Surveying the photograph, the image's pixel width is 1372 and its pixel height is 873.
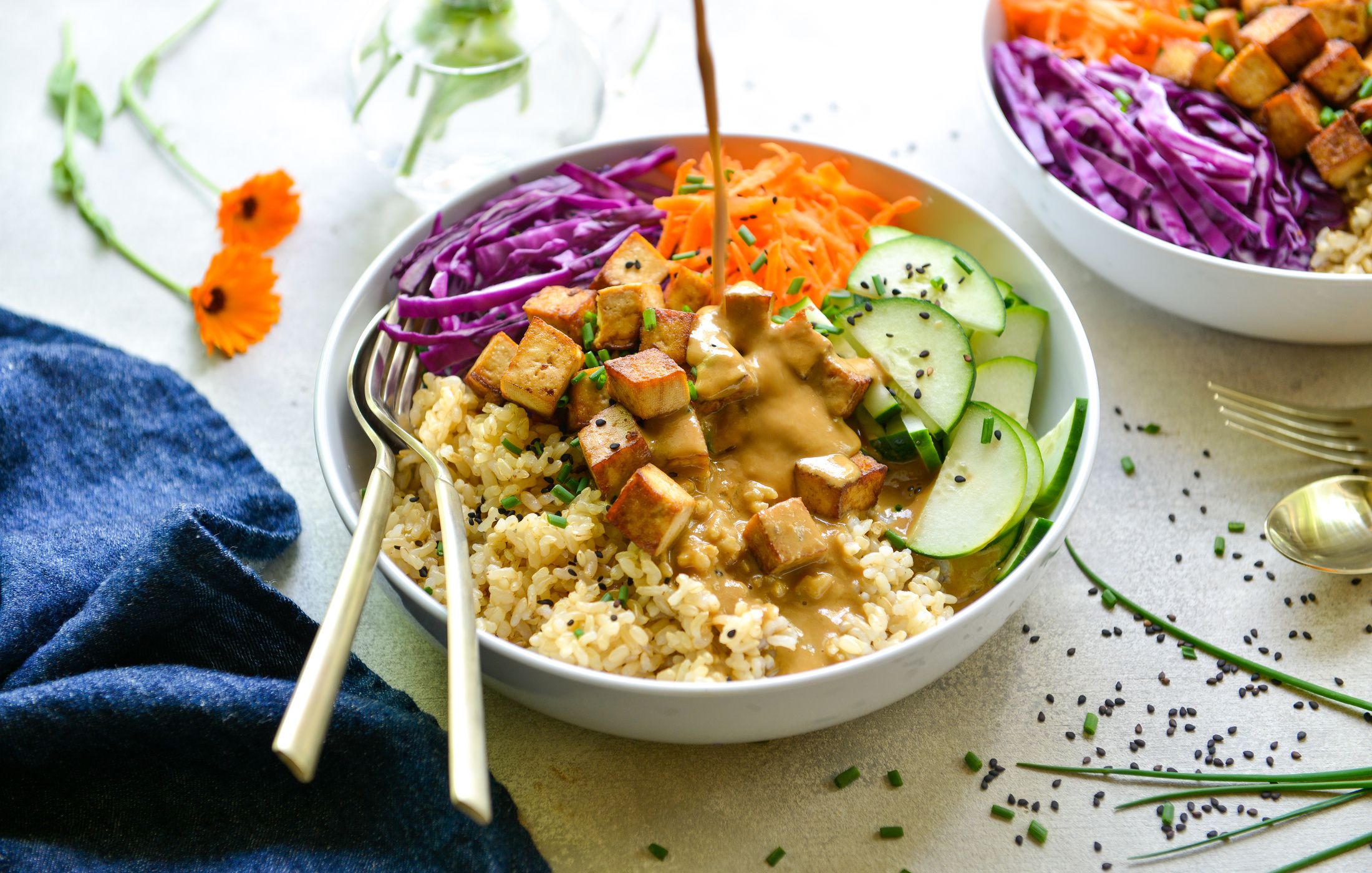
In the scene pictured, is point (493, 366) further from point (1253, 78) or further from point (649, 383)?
point (1253, 78)

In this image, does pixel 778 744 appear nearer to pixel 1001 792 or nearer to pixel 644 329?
pixel 1001 792

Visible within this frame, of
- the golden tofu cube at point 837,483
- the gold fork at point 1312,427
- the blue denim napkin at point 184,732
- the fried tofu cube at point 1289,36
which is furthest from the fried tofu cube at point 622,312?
the fried tofu cube at point 1289,36

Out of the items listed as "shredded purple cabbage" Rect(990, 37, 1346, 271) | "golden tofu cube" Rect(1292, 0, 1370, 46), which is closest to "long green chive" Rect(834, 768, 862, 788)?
"shredded purple cabbage" Rect(990, 37, 1346, 271)

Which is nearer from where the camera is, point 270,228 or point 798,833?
point 798,833

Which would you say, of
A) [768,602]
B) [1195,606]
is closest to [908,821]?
[768,602]

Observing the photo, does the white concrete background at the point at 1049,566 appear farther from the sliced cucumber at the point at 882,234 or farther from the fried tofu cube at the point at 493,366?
the sliced cucumber at the point at 882,234

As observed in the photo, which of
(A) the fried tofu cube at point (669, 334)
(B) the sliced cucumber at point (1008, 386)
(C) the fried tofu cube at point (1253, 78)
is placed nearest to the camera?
(A) the fried tofu cube at point (669, 334)

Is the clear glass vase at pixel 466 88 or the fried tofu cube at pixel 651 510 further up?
the clear glass vase at pixel 466 88
